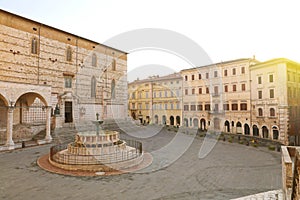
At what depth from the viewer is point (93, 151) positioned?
38.5 ft

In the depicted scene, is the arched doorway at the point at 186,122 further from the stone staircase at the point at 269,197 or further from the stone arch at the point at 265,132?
the stone staircase at the point at 269,197

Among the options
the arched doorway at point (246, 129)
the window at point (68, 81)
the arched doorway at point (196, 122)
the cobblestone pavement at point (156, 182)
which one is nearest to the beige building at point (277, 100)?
the arched doorway at point (246, 129)

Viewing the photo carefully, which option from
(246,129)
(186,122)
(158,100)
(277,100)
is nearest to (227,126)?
(246,129)

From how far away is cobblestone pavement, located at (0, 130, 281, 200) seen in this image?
7881 millimetres

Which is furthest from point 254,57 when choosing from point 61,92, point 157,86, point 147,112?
point 61,92

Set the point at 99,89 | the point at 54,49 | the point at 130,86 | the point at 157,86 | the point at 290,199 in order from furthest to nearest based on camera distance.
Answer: the point at 130,86 → the point at 157,86 → the point at 99,89 → the point at 54,49 → the point at 290,199

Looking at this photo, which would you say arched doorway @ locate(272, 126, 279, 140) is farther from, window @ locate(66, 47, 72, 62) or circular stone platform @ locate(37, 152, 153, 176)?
window @ locate(66, 47, 72, 62)

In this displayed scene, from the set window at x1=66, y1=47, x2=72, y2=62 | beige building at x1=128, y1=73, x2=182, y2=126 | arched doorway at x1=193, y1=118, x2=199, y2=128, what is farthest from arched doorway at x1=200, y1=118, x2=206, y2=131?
window at x1=66, y1=47, x2=72, y2=62

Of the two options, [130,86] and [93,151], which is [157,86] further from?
[93,151]

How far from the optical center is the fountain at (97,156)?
1062 centimetres

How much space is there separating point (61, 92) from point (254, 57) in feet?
84.8

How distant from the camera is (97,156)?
1130 cm

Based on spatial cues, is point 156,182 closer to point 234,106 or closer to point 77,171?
point 77,171

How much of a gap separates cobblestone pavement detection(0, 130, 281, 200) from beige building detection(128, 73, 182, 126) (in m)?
23.8
